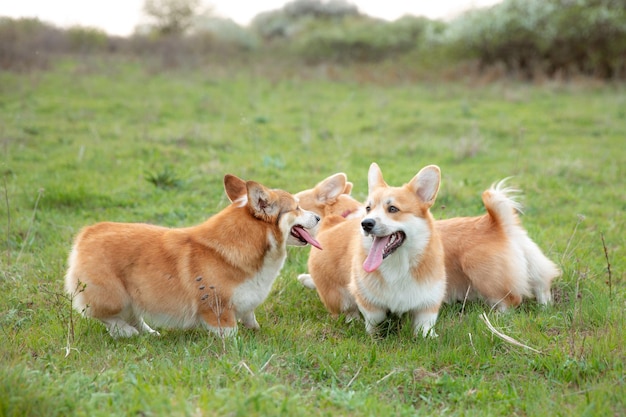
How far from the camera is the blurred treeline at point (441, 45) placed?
66.9ft

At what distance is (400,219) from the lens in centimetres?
442

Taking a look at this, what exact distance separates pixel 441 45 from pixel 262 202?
22399 mm

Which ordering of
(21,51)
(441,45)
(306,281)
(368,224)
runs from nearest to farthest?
1. (368,224)
2. (306,281)
3. (21,51)
4. (441,45)

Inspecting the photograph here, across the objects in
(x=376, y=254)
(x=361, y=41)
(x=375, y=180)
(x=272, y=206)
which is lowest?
(x=376, y=254)

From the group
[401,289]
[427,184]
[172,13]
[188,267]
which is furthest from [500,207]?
[172,13]

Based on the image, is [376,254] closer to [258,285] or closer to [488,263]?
[258,285]

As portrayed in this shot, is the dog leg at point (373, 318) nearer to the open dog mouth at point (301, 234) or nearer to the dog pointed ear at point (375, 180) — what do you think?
the open dog mouth at point (301, 234)

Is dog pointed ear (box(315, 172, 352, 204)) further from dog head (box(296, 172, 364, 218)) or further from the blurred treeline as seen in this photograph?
the blurred treeline

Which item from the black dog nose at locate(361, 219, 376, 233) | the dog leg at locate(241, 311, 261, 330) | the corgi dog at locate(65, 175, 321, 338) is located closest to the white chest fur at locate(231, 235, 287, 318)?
the corgi dog at locate(65, 175, 321, 338)

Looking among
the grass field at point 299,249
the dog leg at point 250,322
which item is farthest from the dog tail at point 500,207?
the dog leg at point 250,322

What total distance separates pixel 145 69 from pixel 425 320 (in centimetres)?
1716

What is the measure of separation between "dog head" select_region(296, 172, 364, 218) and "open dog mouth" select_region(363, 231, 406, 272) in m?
1.27

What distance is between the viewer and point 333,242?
532cm

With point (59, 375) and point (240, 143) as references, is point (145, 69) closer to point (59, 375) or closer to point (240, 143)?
point (240, 143)
